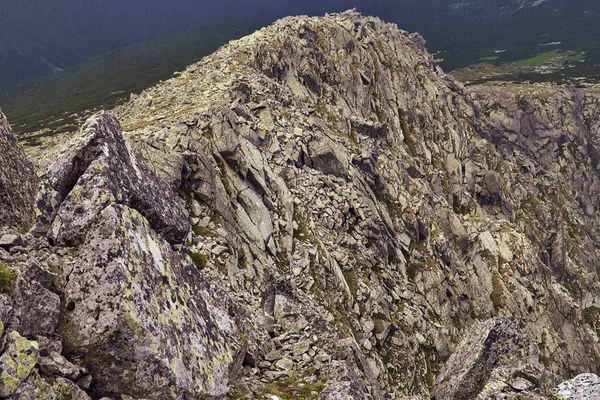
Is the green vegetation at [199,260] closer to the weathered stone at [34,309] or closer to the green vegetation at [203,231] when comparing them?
the green vegetation at [203,231]

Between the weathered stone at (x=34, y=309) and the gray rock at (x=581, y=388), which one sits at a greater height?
the weathered stone at (x=34, y=309)

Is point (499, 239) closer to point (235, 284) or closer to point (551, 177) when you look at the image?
point (235, 284)

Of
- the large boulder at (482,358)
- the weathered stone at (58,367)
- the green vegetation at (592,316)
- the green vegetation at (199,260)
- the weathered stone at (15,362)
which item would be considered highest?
the weathered stone at (15,362)

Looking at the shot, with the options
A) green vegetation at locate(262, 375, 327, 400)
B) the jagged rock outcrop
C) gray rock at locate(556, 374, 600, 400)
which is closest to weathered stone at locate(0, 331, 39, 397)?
the jagged rock outcrop

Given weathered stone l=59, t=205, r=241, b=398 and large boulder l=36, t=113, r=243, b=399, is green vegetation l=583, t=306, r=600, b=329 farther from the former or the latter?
weathered stone l=59, t=205, r=241, b=398

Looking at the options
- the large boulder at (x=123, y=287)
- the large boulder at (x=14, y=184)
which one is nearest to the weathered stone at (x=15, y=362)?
the large boulder at (x=123, y=287)

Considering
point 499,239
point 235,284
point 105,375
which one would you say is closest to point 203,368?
point 105,375

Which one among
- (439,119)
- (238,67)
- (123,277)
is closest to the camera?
(123,277)
